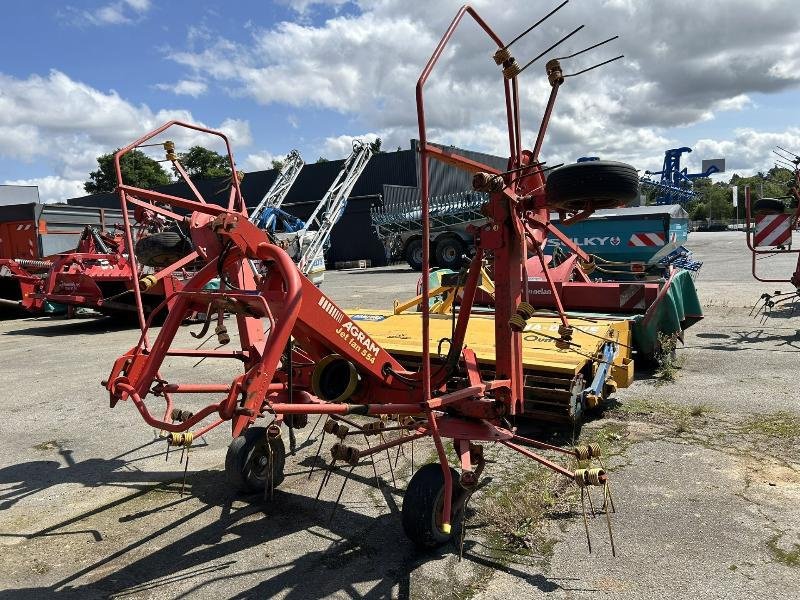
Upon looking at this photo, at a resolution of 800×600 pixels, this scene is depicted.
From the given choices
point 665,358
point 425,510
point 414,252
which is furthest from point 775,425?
point 414,252

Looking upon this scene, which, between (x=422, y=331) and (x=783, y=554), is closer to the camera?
(x=783, y=554)

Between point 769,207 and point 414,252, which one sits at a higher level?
point 769,207

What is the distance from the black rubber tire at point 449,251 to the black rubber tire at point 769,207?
34.9 ft

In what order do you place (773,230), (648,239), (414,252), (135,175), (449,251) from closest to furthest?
(773,230) → (648,239) → (449,251) → (414,252) → (135,175)

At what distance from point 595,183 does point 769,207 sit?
7875 millimetres

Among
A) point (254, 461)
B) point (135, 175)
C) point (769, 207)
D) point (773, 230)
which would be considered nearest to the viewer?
point (254, 461)

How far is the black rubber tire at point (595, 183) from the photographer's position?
2.76 metres

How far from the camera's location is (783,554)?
290 centimetres

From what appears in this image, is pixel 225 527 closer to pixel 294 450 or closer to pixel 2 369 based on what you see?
pixel 294 450

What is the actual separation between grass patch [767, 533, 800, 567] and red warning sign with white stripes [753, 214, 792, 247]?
23.8ft

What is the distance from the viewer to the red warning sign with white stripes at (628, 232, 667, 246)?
11.6m

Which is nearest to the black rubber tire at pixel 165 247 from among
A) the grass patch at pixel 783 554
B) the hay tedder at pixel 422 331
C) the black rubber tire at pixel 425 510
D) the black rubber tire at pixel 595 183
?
the hay tedder at pixel 422 331

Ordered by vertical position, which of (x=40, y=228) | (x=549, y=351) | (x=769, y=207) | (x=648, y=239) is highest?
(x=40, y=228)

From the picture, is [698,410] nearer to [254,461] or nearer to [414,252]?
[254,461]
